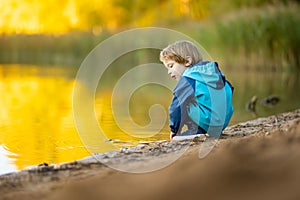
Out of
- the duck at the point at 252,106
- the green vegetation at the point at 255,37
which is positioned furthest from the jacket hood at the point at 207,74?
the green vegetation at the point at 255,37

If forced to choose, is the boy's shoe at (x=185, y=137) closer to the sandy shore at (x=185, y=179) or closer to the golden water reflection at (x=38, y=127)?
the golden water reflection at (x=38, y=127)

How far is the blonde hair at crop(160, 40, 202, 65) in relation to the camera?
5.36 metres

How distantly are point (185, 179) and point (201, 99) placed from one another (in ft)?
8.23

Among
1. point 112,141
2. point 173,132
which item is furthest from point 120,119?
point 173,132

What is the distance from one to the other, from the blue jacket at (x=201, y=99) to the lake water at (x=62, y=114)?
0.68m

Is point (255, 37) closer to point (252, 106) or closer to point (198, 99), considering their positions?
point (252, 106)

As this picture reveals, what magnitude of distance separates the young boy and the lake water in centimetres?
65

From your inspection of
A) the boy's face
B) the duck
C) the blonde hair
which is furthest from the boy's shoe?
the duck

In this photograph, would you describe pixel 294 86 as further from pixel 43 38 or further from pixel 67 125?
pixel 43 38

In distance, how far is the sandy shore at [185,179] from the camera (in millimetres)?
2596

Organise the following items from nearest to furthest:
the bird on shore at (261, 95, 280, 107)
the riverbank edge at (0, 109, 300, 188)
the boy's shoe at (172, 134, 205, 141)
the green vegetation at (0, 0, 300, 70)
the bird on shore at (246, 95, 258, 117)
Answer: the riverbank edge at (0, 109, 300, 188), the boy's shoe at (172, 134, 205, 141), the bird on shore at (246, 95, 258, 117), the bird on shore at (261, 95, 280, 107), the green vegetation at (0, 0, 300, 70)

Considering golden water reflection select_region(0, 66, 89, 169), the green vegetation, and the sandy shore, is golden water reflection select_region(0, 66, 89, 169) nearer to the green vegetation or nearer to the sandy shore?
the sandy shore

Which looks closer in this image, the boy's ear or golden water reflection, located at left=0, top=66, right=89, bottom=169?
golden water reflection, located at left=0, top=66, right=89, bottom=169

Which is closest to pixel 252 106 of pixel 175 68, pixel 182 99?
pixel 175 68
